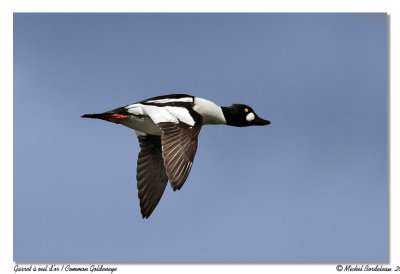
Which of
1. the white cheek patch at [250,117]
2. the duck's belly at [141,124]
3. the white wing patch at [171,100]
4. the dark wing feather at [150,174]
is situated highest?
the white wing patch at [171,100]

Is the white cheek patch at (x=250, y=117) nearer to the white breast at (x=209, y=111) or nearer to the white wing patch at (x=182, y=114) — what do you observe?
the white breast at (x=209, y=111)

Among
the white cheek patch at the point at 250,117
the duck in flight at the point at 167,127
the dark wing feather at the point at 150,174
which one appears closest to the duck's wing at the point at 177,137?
the duck in flight at the point at 167,127

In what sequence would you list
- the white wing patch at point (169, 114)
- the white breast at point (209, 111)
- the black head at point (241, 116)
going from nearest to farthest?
the white wing patch at point (169, 114) < the white breast at point (209, 111) < the black head at point (241, 116)

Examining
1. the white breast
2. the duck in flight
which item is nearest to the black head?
the duck in flight

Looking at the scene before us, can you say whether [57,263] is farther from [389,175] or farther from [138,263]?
[389,175]

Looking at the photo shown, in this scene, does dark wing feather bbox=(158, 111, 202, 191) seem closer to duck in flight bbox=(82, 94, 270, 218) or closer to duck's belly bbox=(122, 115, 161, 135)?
duck in flight bbox=(82, 94, 270, 218)

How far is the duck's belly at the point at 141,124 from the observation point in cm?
899

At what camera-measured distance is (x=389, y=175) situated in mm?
9055

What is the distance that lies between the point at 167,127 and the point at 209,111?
155 centimetres

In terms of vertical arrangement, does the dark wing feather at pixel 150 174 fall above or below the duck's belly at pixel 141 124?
below

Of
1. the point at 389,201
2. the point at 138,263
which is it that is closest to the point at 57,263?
the point at 138,263

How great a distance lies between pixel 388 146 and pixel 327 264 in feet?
6.52

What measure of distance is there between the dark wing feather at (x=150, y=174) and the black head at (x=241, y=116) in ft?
3.91

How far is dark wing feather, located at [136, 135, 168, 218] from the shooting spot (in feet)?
31.4
